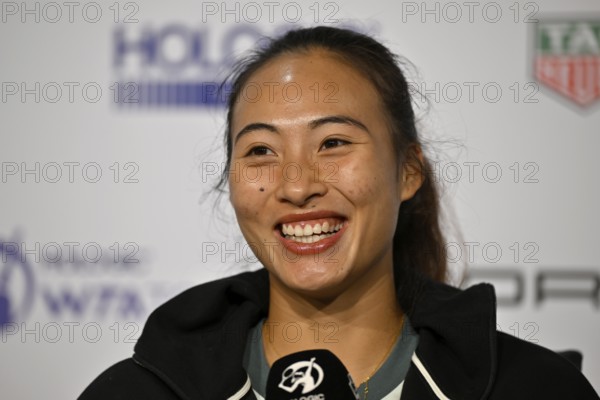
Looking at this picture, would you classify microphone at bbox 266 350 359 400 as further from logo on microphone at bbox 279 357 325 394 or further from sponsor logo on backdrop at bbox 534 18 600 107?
sponsor logo on backdrop at bbox 534 18 600 107

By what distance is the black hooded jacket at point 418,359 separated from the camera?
1.10 m

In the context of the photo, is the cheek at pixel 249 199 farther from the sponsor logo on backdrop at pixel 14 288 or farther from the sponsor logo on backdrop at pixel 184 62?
the sponsor logo on backdrop at pixel 14 288

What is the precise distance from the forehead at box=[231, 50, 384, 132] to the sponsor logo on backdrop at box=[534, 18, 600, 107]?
87 centimetres

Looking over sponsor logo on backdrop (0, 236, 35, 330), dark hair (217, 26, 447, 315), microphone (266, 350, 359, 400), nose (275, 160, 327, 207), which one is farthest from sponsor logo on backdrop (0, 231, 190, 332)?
microphone (266, 350, 359, 400)

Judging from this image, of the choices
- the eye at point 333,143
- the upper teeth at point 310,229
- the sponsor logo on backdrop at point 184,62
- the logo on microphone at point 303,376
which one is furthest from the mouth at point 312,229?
the sponsor logo on backdrop at point 184,62

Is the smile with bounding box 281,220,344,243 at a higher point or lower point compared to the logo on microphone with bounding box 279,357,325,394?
higher

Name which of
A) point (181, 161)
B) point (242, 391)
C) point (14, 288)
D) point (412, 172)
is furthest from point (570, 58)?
point (14, 288)

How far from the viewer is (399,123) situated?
123 cm

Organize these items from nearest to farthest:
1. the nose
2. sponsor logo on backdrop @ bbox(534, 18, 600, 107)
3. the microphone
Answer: the microphone → the nose → sponsor logo on backdrop @ bbox(534, 18, 600, 107)

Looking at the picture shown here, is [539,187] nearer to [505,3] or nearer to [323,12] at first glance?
[505,3]

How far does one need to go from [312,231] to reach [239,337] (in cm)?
21

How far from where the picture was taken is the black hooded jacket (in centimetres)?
110

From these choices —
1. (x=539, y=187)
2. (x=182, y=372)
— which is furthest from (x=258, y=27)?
(x=182, y=372)

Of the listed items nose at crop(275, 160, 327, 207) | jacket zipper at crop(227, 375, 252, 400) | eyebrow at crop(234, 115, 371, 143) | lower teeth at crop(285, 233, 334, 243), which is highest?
eyebrow at crop(234, 115, 371, 143)
